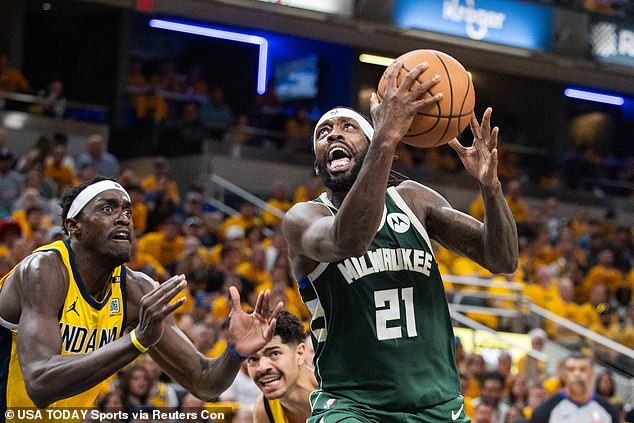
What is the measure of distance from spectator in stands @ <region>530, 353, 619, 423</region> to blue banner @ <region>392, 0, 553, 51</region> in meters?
9.08

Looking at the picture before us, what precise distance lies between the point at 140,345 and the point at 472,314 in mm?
8836

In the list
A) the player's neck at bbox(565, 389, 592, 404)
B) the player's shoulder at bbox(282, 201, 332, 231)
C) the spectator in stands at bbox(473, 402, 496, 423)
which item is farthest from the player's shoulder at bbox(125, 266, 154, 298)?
the player's neck at bbox(565, 389, 592, 404)

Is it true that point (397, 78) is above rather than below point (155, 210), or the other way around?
above

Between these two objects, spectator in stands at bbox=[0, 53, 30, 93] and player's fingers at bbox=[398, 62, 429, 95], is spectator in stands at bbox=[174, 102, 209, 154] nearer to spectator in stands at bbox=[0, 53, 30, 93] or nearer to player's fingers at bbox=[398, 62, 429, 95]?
spectator in stands at bbox=[0, 53, 30, 93]

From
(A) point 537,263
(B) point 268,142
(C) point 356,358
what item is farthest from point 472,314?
(C) point 356,358

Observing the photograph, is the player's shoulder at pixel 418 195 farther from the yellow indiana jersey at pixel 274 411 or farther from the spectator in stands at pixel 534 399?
the spectator in stands at pixel 534 399

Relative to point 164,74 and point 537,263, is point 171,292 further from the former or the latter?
point 164,74

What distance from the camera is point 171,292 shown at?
4082 mm

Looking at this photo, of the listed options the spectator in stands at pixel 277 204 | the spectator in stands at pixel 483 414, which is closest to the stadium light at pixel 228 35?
the spectator in stands at pixel 277 204

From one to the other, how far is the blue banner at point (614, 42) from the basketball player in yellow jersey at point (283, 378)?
47.0ft

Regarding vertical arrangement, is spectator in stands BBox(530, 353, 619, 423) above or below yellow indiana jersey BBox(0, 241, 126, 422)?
below

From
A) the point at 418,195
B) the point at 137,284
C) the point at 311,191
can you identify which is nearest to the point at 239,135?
the point at 311,191

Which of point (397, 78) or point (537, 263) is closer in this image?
point (397, 78)

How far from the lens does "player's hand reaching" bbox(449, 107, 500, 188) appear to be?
13.5ft
